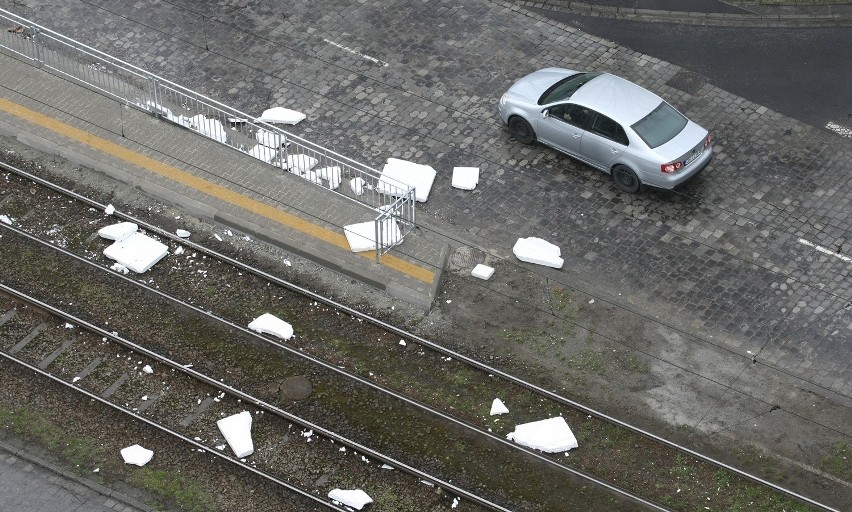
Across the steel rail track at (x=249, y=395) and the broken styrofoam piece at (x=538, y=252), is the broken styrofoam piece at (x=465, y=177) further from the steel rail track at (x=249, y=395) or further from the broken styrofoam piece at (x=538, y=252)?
the steel rail track at (x=249, y=395)

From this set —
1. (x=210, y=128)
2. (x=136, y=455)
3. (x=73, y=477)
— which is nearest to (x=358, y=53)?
(x=210, y=128)

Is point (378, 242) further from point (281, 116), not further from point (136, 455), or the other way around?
point (136, 455)

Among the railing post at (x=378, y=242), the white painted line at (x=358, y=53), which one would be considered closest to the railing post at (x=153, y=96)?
the white painted line at (x=358, y=53)

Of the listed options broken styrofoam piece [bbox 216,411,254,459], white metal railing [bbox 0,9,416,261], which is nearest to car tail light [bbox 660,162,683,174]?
white metal railing [bbox 0,9,416,261]

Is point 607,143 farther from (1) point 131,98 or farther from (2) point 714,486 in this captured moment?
(1) point 131,98

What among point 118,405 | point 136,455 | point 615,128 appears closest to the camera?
point 136,455

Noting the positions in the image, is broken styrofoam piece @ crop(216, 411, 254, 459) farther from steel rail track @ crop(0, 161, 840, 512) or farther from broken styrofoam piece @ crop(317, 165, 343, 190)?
broken styrofoam piece @ crop(317, 165, 343, 190)
